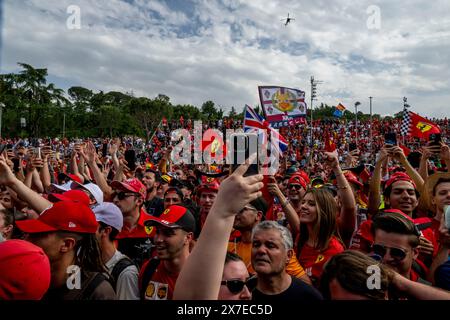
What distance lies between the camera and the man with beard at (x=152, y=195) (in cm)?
577

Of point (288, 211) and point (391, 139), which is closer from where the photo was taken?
point (288, 211)

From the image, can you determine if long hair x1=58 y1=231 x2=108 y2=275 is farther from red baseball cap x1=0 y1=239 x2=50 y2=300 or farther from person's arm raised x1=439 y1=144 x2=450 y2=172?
person's arm raised x1=439 y1=144 x2=450 y2=172

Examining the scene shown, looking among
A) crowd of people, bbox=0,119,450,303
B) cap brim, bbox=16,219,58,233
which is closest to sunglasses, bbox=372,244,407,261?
crowd of people, bbox=0,119,450,303

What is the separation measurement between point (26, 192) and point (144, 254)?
4.39 feet

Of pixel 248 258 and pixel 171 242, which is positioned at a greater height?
pixel 171 242

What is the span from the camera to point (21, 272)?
1.63 m

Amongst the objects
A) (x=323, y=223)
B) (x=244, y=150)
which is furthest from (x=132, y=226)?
(x=244, y=150)

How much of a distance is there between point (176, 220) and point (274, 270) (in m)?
1.00

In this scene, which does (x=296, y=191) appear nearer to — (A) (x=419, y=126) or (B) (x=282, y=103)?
(A) (x=419, y=126)

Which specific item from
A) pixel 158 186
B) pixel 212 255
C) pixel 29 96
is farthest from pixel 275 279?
pixel 29 96

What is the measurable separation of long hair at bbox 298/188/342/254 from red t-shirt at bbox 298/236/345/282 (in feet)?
0.15

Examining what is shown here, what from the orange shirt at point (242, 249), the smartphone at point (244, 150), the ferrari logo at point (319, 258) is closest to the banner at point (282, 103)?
the orange shirt at point (242, 249)

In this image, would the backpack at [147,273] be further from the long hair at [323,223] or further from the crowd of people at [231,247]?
the long hair at [323,223]
